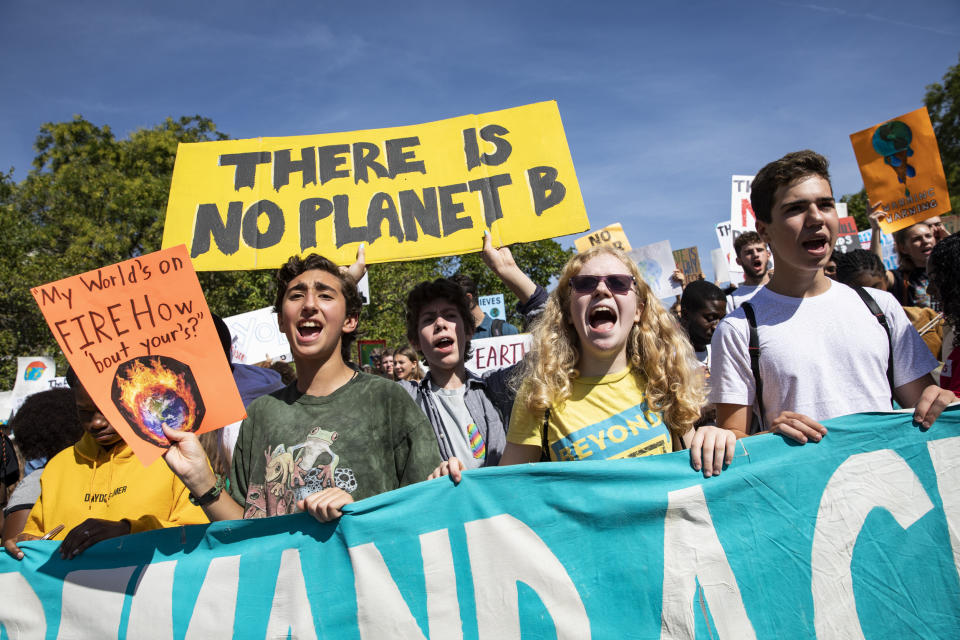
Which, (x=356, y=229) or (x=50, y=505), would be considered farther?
(x=356, y=229)

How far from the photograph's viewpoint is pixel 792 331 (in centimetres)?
231

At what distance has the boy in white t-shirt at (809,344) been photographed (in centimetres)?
225

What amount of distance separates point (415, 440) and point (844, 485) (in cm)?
154

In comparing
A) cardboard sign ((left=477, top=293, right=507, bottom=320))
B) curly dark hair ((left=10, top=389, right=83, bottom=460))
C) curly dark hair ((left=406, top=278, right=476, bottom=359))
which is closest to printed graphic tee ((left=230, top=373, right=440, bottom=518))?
curly dark hair ((left=406, top=278, right=476, bottom=359))

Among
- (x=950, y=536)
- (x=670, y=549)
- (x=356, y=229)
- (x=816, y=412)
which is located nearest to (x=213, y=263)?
(x=356, y=229)

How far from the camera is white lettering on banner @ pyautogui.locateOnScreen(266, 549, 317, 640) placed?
2.18 meters

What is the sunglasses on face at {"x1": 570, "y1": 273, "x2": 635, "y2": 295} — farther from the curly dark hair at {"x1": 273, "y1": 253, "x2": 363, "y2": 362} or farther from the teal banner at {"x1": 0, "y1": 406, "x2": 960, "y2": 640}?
the curly dark hair at {"x1": 273, "y1": 253, "x2": 363, "y2": 362}

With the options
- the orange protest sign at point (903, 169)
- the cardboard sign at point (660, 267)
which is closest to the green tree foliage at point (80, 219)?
the cardboard sign at point (660, 267)

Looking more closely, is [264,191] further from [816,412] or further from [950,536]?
[950,536]

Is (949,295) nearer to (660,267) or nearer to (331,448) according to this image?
(331,448)

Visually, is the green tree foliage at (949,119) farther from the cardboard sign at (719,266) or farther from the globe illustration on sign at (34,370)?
the globe illustration on sign at (34,370)

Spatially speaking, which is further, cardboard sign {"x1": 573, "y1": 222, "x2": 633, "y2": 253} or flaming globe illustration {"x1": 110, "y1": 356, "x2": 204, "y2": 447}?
cardboard sign {"x1": 573, "y1": 222, "x2": 633, "y2": 253}

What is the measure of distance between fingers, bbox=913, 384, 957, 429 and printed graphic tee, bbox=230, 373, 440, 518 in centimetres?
171

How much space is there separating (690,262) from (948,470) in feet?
26.2
